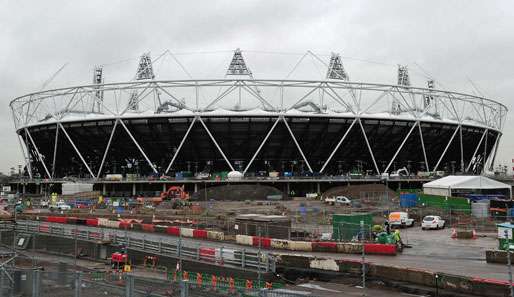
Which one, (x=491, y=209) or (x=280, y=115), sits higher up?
(x=280, y=115)

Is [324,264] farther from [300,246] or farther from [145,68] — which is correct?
[145,68]

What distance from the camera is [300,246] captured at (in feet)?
72.5

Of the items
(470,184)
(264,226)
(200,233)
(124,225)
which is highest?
(470,184)

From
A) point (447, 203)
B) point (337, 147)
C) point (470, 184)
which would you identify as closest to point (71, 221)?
point (447, 203)

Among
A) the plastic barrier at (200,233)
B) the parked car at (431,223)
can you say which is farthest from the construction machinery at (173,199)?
the parked car at (431,223)

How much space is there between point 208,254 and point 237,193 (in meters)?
41.4

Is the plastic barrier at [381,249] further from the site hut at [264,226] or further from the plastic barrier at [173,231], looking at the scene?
the plastic barrier at [173,231]

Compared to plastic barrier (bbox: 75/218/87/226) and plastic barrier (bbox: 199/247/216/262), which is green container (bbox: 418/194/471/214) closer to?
plastic barrier (bbox: 199/247/216/262)

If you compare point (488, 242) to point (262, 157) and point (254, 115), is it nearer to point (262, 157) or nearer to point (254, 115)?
point (254, 115)

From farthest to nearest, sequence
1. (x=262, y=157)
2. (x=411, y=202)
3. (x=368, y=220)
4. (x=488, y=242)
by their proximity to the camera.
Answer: (x=262, y=157), (x=411, y=202), (x=368, y=220), (x=488, y=242)

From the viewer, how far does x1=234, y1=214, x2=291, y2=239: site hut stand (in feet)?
80.5

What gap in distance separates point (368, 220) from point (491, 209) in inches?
533

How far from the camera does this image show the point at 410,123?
242ft

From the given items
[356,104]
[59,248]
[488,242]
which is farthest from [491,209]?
[356,104]
